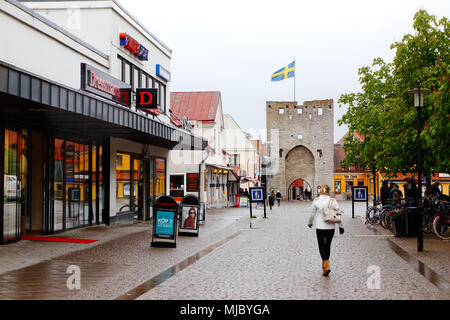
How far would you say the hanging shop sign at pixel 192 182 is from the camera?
3409 centimetres

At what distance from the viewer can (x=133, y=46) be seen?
20.2m

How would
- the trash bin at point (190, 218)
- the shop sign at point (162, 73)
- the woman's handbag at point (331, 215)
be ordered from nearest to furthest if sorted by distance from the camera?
the woman's handbag at point (331, 215) → the trash bin at point (190, 218) → the shop sign at point (162, 73)

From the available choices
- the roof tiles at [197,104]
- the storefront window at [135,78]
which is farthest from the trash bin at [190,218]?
the roof tiles at [197,104]

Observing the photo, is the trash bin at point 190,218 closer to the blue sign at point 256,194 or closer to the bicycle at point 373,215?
the bicycle at point 373,215

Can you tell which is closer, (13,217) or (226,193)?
(13,217)

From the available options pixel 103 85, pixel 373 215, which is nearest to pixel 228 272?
pixel 103 85

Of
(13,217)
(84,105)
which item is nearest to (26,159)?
(13,217)

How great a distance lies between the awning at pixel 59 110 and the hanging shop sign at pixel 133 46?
3440 millimetres

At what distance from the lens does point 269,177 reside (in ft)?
249

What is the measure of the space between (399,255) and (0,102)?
9.18 metres

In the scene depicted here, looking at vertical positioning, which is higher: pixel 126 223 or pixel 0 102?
pixel 0 102

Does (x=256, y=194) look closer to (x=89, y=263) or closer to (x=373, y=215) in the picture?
(x=373, y=215)

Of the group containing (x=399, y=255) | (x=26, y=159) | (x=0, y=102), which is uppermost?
(x=0, y=102)
